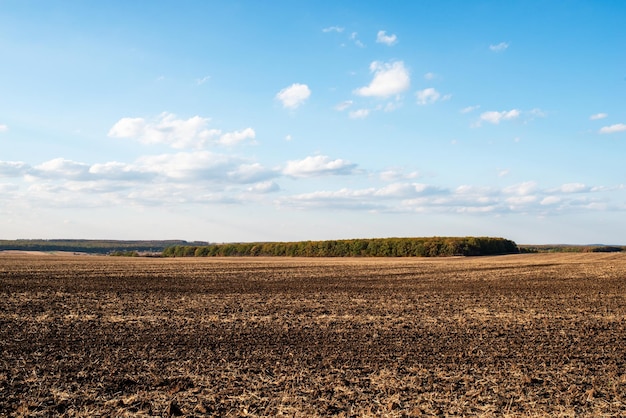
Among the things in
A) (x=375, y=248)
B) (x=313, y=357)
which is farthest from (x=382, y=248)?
(x=313, y=357)

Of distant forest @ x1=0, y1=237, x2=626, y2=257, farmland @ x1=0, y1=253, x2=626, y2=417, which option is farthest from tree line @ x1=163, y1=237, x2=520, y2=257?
farmland @ x1=0, y1=253, x2=626, y2=417

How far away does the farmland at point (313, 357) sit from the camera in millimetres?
8273

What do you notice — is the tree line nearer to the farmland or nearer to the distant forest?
the distant forest

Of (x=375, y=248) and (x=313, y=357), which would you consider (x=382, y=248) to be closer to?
(x=375, y=248)

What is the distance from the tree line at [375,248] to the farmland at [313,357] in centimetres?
6530

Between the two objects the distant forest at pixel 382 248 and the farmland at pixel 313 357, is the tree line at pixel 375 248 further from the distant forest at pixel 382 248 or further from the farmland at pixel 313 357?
the farmland at pixel 313 357

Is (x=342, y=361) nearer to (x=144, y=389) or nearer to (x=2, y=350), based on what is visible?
(x=144, y=389)

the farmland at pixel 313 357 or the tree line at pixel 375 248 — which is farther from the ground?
the tree line at pixel 375 248

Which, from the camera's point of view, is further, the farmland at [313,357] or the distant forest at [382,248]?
the distant forest at [382,248]

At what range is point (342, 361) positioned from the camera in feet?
36.3

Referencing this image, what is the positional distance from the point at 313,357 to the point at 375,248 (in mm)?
84784

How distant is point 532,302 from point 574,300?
2.14 metres

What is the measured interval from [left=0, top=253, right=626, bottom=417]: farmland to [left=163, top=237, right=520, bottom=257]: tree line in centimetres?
6530

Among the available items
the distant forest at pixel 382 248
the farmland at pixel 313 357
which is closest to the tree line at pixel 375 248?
the distant forest at pixel 382 248
